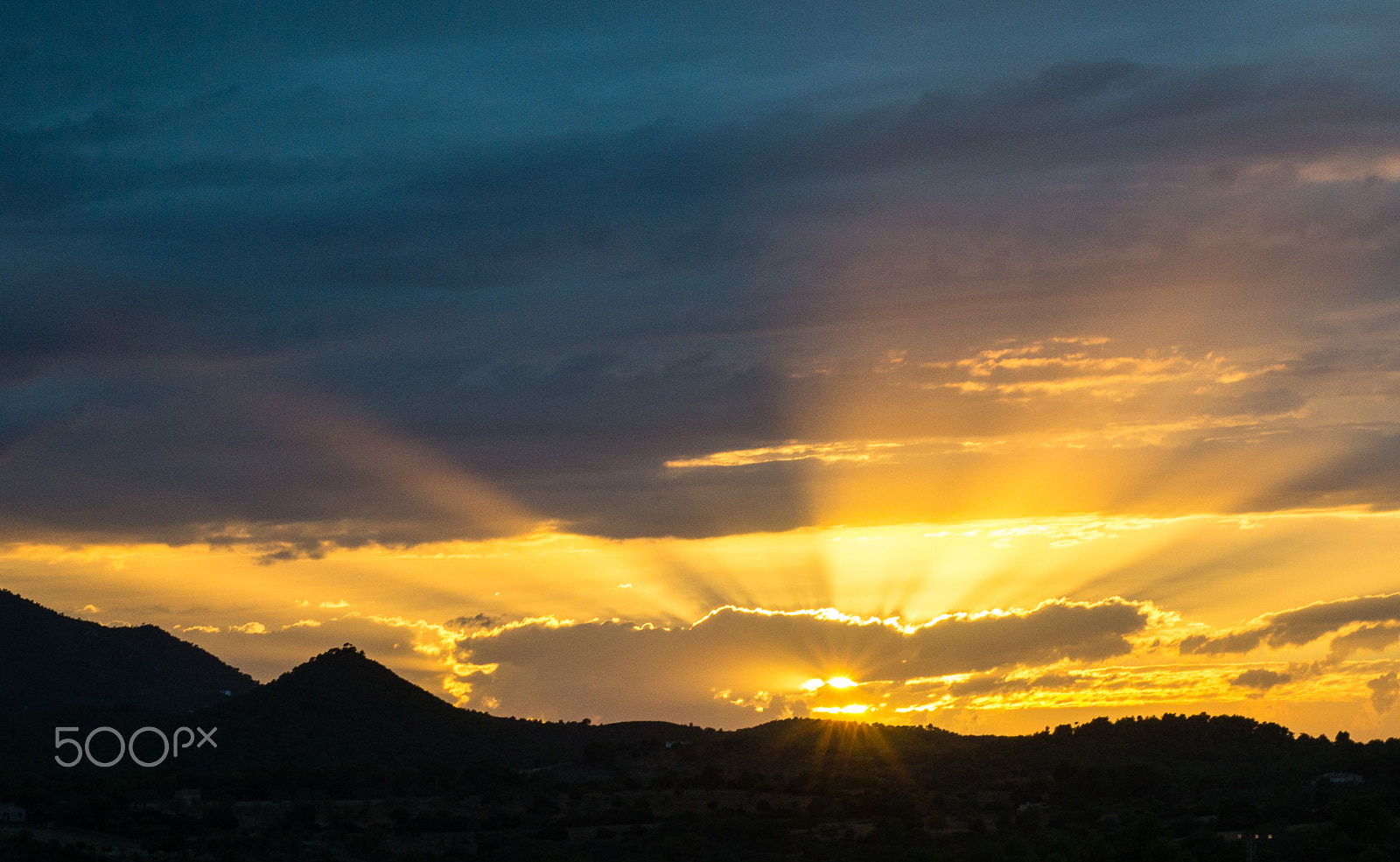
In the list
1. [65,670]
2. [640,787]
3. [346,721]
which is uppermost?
[65,670]

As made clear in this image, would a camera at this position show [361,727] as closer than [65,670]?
Yes

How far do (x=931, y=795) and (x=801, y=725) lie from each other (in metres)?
54.4

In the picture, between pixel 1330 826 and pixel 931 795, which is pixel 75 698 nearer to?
pixel 931 795

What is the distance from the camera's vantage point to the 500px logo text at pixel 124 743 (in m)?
144

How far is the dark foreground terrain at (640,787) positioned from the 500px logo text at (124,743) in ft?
1.74

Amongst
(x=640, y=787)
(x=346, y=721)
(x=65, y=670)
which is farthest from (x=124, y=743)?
(x=640, y=787)

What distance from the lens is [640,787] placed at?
13025cm

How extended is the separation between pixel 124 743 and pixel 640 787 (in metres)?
54.8

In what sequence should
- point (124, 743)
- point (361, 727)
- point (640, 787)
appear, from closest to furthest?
point (640, 787), point (124, 743), point (361, 727)

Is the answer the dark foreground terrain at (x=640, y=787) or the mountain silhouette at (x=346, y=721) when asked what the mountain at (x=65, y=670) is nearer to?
the dark foreground terrain at (x=640, y=787)

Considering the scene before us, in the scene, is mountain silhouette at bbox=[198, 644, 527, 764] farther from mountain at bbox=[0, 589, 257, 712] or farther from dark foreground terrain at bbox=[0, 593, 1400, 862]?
mountain at bbox=[0, 589, 257, 712]

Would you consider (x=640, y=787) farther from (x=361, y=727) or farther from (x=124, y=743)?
(x=124, y=743)

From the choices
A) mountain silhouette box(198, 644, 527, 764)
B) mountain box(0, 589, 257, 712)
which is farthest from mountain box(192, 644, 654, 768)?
mountain box(0, 589, 257, 712)

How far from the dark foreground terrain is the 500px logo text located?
20.9 inches
